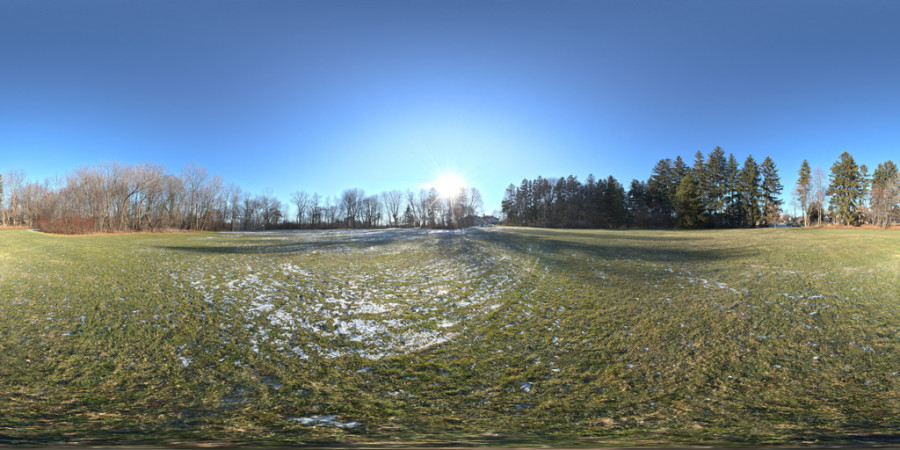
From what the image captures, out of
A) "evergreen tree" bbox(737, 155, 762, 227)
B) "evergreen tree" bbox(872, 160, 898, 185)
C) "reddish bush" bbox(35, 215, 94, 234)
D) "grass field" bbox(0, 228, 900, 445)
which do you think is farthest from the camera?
"evergreen tree" bbox(737, 155, 762, 227)

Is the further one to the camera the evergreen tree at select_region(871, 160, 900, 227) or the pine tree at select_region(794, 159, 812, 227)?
the pine tree at select_region(794, 159, 812, 227)

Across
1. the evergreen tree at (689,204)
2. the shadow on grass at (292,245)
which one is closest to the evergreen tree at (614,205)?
the evergreen tree at (689,204)

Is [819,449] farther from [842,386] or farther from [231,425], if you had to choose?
[231,425]

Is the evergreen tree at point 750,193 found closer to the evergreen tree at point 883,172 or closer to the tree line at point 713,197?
the tree line at point 713,197

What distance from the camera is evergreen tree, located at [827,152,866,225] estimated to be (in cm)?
5881

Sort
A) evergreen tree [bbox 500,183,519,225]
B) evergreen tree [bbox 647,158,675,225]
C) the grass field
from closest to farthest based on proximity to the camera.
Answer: the grass field, evergreen tree [bbox 647,158,675,225], evergreen tree [bbox 500,183,519,225]

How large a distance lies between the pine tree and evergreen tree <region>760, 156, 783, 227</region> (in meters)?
4.02

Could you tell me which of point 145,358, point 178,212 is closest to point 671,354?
point 145,358

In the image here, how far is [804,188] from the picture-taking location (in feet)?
211

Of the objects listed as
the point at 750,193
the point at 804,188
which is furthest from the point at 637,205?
the point at 804,188

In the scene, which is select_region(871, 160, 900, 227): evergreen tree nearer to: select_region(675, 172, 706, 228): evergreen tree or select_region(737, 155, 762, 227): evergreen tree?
select_region(737, 155, 762, 227): evergreen tree

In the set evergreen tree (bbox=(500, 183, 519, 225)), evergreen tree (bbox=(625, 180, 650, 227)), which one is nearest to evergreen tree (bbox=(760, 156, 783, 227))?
evergreen tree (bbox=(625, 180, 650, 227))

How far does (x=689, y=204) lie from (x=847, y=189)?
2558 centimetres

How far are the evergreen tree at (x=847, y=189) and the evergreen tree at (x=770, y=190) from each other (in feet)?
26.6
